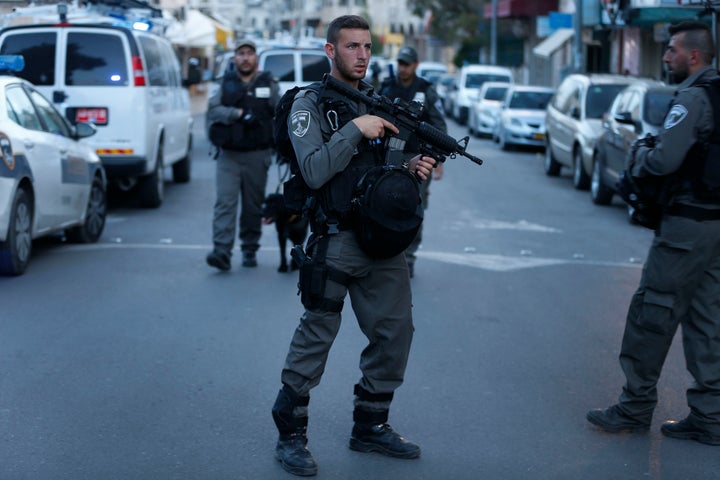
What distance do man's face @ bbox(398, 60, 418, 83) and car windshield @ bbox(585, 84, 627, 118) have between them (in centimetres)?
921

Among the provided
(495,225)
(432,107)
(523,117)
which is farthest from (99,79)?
(523,117)

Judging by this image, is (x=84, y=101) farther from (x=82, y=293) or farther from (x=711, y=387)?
(x=711, y=387)

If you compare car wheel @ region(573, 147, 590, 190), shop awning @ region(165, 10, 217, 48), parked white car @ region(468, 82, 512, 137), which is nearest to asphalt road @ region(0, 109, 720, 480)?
car wheel @ region(573, 147, 590, 190)

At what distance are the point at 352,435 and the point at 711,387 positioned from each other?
5.53 ft

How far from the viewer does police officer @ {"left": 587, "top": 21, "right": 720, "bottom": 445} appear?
17.5 ft

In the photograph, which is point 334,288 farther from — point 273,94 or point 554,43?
point 554,43

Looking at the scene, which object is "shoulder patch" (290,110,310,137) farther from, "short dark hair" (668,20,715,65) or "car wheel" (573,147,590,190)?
"car wheel" (573,147,590,190)

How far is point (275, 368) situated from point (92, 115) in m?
7.32

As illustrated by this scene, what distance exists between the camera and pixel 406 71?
9.37 metres

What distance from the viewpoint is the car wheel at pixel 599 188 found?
1589cm

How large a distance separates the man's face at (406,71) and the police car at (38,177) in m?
3.07

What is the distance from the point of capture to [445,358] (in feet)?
23.9

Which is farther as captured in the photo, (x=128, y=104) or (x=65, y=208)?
(x=128, y=104)

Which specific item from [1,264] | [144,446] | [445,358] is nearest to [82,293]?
[1,264]
